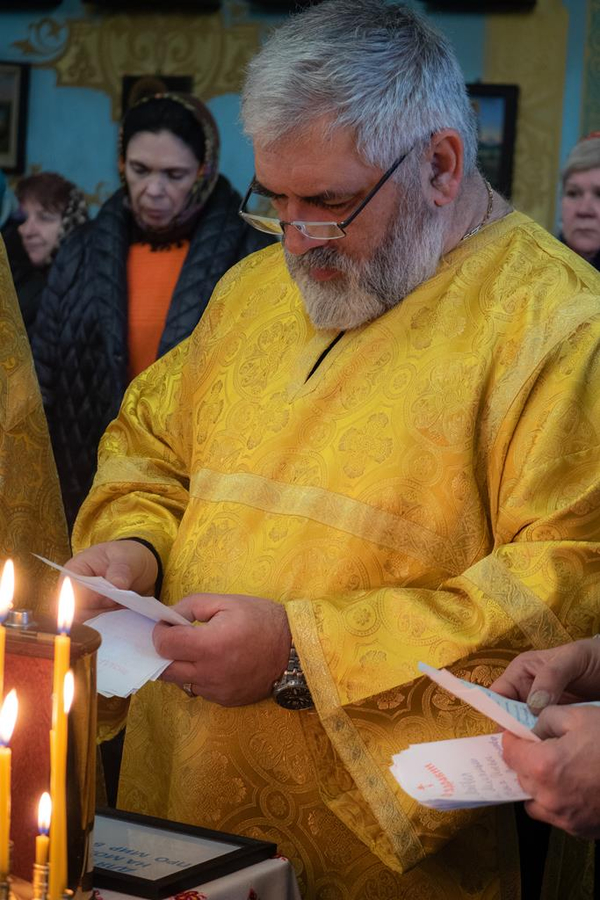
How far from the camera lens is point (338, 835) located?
215 centimetres

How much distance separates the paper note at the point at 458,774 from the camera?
5.04ft

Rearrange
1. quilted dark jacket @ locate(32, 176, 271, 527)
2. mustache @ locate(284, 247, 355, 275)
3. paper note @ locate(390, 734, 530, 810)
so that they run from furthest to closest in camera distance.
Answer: quilted dark jacket @ locate(32, 176, 271, 527)
mustache @ locate(284, 247, 355, 275)
paper note @ locate(390, 734, 530, 810)

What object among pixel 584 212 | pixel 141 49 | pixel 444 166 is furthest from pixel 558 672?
pixel 141 49

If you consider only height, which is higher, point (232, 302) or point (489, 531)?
point (232, 302)

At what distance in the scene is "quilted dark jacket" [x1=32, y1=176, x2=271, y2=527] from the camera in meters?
3.94

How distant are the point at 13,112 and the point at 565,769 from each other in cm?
315

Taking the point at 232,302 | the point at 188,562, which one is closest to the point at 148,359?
the point at 232,302

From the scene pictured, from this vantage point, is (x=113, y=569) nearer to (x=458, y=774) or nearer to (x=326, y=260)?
(x=326, y=260)

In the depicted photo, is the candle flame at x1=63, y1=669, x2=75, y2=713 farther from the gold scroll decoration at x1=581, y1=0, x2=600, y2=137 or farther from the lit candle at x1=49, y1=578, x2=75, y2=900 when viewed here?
the gold scroll decoration at x1=581, y1=0, x2=600, y2=137

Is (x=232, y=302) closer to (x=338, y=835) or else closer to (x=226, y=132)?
(x=338, y=835)

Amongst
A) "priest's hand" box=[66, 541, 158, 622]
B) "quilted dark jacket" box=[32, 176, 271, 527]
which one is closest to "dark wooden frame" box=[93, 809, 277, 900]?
"priest's hand" box=[66, 541, 158, 622]

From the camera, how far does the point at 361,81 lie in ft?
7.05

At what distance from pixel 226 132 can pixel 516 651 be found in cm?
244

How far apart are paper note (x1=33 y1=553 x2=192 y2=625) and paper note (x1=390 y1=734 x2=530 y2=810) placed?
47 centimetres
